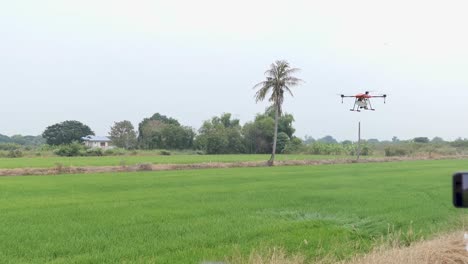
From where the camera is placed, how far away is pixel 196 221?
12.8 m

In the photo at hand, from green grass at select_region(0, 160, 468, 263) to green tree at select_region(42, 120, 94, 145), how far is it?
90716 mm

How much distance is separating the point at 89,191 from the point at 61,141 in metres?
92.9

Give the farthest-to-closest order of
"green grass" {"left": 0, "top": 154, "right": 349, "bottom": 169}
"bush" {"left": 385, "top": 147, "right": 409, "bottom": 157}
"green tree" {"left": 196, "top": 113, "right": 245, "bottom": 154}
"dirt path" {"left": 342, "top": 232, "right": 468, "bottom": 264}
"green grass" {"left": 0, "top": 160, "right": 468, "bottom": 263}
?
"green tree" {"left": 196, "top": 113, "right": 245, "bottom": 154}, "bush" {"left": 385, "top": 147, "right": 409, "bottom": 157}, "green grass" {"left": 0, "top": 154, "right": 349, "bottom": 169}, "green grass" {"left": 0, "top": 160, "right": 468, "bottom": 263}, "dirt path" {"left": 342, "top": 232, "right": 468, "bottom": 264}

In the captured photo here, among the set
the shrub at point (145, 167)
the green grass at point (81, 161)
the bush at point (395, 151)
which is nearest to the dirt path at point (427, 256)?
the shrub at point (145, 167)

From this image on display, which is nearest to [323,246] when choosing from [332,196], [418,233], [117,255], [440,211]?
[418,233]

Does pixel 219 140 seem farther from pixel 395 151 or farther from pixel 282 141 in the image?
pixel 395 151

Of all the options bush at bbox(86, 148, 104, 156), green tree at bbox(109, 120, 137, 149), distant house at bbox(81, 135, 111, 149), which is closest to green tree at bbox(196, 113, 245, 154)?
green tree at bbox(109, 120, 137, 149)

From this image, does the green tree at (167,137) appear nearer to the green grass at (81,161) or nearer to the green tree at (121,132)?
the green tree at (121,132)

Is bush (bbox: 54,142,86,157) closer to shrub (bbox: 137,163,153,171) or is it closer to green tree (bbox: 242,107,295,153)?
shrub (bbox: 137,163,153,171)

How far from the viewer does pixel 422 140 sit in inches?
4493

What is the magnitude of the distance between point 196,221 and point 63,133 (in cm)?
10227

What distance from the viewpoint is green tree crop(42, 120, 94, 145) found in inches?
4240

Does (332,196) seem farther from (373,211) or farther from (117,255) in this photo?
(117,255)

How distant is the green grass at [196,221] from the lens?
923cm
